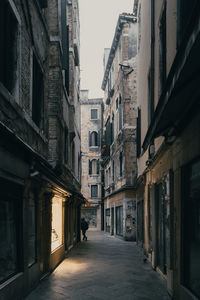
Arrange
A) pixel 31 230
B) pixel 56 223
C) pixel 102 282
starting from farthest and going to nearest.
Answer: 1. pixel 56 223
2. pixel 102 282
3. pixel 31 230

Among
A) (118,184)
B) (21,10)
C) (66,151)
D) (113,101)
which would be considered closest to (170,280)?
(21,10)

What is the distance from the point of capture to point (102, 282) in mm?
9453

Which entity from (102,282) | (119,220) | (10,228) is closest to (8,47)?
(10,228)

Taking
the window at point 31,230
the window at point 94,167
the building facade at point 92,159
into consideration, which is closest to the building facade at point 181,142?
the window at point 31,230

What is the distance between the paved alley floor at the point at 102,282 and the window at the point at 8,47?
4.35 metres

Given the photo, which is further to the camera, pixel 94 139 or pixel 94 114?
pixel 94 114

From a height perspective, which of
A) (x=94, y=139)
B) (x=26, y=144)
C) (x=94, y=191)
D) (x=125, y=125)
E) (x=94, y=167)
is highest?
(x=94, y=139)

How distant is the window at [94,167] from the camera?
40500 mm

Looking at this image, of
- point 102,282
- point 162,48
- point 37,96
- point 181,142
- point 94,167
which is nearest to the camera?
point 181,142

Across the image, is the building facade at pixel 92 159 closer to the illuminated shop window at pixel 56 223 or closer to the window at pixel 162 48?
the illuminated shop window at pixel 56 223

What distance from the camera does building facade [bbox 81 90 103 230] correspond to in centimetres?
4006

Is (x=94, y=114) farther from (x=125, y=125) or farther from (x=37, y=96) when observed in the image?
(x=37, y=96)

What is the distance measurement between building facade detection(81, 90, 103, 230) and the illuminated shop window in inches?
1004

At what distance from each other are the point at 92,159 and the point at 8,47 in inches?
1330
